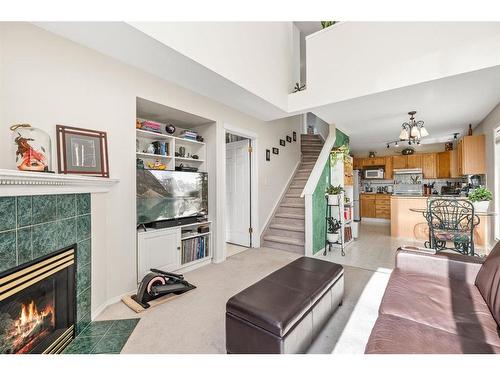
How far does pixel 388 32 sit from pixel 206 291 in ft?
12.5

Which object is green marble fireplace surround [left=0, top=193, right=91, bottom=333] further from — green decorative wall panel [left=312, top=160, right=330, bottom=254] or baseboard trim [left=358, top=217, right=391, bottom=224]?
baseboard trim [left=358, top=217, right=391, bottom=224]

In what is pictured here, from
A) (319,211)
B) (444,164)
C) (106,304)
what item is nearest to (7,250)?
(106,304)

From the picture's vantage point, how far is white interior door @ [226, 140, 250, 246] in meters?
4.27

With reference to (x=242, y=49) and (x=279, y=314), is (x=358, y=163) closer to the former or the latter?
(x=242, y=49)

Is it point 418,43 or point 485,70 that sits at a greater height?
point 418,43

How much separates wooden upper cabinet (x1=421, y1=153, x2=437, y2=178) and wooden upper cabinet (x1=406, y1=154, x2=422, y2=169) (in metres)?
0.09

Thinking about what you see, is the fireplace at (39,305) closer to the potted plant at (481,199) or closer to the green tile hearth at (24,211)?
the green tile hearth at (24,211)

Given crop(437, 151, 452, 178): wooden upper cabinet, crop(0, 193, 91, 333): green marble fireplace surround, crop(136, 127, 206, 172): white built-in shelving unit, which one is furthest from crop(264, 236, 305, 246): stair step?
crop(437, 151, 452, 178): wooden upper cabinet

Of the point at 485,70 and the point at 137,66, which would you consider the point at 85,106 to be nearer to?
→ the point at 137,66

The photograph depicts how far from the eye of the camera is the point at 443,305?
1.42m

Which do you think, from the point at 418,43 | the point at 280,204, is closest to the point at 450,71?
the point at 418,43

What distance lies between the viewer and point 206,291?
8.19 ft

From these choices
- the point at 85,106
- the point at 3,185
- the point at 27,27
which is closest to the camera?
the point at 3,185

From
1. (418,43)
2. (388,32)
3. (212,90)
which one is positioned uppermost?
(388,32)
